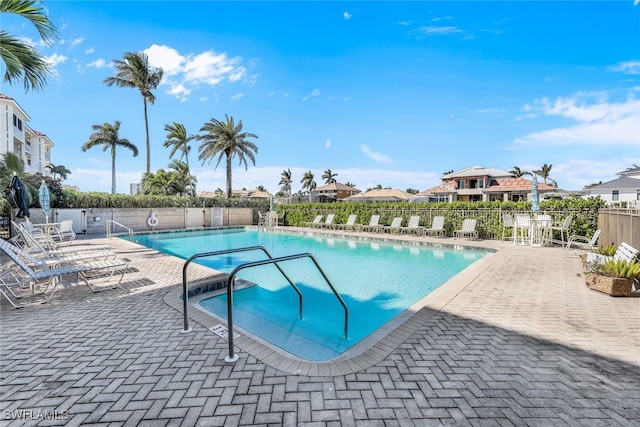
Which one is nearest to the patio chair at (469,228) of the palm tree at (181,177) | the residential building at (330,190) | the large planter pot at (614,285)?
the large planter pot at (614,285)

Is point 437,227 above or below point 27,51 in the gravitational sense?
below

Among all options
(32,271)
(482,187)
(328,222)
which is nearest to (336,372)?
(32,271)

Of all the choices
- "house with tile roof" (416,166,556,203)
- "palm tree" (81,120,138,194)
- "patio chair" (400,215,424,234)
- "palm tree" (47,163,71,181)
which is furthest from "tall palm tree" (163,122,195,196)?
"palm tree" (47,163,71,181)

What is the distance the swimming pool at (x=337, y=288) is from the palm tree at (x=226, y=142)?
538 inches

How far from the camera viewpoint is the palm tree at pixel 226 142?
2502cm

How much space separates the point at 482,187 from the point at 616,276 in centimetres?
3357

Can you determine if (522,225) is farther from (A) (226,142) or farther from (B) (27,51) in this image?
(A) (226,142)

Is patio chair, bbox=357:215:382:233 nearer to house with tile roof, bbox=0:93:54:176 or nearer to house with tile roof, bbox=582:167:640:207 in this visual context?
house with tile roof, bbox=0:93:54:176

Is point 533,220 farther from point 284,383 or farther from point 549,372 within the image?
point 284,383

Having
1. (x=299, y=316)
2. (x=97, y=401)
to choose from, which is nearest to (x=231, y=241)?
(x=299, y=316)

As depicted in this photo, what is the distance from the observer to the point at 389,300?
6020 millimetres

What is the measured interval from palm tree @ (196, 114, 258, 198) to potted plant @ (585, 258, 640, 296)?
2411 cm

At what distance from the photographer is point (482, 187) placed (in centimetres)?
3456

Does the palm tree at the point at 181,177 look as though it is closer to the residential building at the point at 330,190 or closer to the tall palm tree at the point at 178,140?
the tall palm tree at the point at 178,140
